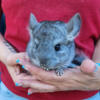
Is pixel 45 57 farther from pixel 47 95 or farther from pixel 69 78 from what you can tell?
pixel 47 95

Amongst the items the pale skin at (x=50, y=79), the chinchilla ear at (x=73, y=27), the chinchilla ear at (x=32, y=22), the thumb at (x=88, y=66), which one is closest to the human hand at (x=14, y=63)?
the pale skin at (x=50, y=79)

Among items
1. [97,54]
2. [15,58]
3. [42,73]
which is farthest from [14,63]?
[97,54]

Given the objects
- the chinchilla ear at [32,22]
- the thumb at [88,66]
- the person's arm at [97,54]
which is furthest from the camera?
the person's arm at [97,54]

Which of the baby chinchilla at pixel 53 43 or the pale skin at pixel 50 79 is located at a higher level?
the baby chinchilla at pixel 53 43

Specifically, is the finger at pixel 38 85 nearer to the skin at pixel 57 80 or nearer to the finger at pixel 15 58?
the skin at pixel 57 80

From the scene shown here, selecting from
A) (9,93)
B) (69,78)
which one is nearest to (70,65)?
(69,78)

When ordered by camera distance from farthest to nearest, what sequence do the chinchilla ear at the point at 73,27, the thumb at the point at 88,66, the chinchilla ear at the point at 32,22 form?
the chinchilla ear at the point at 32,22 → the chinchilla ear at the point at 73,27 → the thumb at the point at 88,66

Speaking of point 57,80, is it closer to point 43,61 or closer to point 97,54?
point 43,61

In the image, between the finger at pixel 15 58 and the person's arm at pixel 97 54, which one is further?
the person's arm at pixel 97 54
